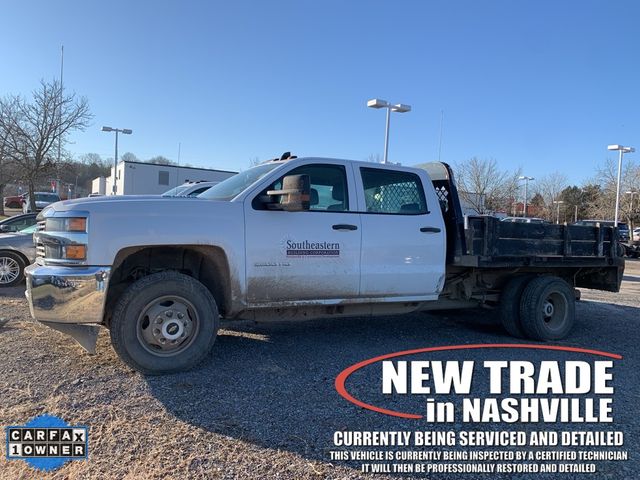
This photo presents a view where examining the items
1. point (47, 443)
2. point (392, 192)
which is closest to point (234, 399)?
point (47, 443)

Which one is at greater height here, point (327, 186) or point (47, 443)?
point (327, 186)

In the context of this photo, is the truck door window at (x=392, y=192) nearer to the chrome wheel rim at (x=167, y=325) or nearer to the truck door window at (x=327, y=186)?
the truck door window at (x=327, y=186)

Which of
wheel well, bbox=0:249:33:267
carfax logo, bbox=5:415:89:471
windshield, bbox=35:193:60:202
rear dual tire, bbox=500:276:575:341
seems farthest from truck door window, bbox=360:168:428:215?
windshield, bbox=35:193:60:202

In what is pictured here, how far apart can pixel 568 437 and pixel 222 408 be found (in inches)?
95.4

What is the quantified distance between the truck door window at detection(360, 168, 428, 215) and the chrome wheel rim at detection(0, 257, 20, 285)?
6.92 metres

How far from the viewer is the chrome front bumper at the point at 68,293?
13.3 feet

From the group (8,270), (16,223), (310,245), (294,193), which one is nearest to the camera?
(294,193)

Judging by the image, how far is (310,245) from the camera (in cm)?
488

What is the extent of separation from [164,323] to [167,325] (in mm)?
30

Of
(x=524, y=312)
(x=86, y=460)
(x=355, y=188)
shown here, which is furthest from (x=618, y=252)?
(x=86, y=460)

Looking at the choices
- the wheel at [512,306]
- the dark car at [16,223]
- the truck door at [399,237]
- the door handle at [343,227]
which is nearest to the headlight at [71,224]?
the door handle at [343,227]

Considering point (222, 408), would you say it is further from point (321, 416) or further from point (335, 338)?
point (335, 338)

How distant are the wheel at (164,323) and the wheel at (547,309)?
380 cm

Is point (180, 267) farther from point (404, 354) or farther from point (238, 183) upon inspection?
point (404, 354)
